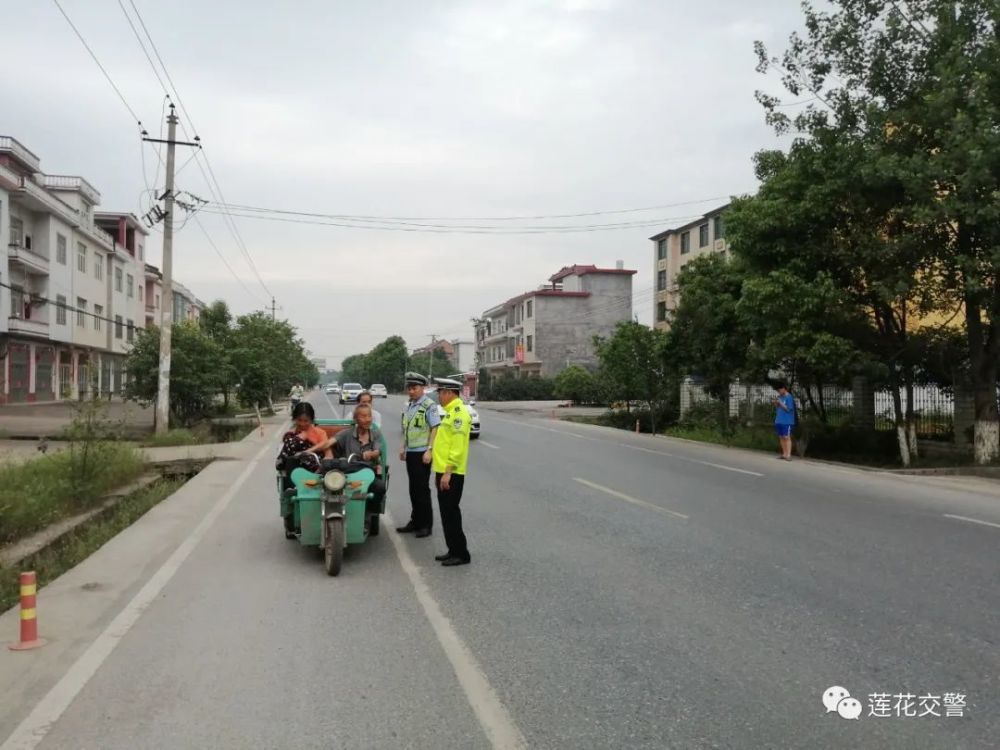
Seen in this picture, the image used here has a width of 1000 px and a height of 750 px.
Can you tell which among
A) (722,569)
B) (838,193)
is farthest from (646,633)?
(838,193)

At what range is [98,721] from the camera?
3963mm

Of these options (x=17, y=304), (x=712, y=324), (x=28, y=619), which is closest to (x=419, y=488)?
(x=28, y=619)

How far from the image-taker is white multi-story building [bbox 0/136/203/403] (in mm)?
38031

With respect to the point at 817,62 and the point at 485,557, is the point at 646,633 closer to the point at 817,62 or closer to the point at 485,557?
the point at 485,557

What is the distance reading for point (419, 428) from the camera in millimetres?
8375

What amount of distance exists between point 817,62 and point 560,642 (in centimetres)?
1543

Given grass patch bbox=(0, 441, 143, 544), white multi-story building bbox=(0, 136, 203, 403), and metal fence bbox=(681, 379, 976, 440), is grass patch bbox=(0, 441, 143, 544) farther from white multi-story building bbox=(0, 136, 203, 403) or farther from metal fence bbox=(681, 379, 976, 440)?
white multi-story building bbox=(0, 136, 203, 403)

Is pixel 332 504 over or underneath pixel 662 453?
over

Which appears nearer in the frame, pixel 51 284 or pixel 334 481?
pixel 334 481

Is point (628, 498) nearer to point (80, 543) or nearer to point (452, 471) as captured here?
point (452, 471)

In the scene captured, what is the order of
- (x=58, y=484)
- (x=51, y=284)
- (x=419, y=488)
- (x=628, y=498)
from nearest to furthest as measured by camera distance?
1. (x=419, y=488)
2. (x=628, y=498)
3. (x=58, y=484)
4. (x=51, y=284)

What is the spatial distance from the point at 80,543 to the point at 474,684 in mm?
6717

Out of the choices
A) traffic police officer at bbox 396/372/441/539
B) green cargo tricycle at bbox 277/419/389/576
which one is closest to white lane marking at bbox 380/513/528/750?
green cargo tricycle at bbox 277/419/389/576

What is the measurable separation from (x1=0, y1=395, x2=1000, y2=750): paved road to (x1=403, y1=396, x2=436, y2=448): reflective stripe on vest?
104 centimetres
